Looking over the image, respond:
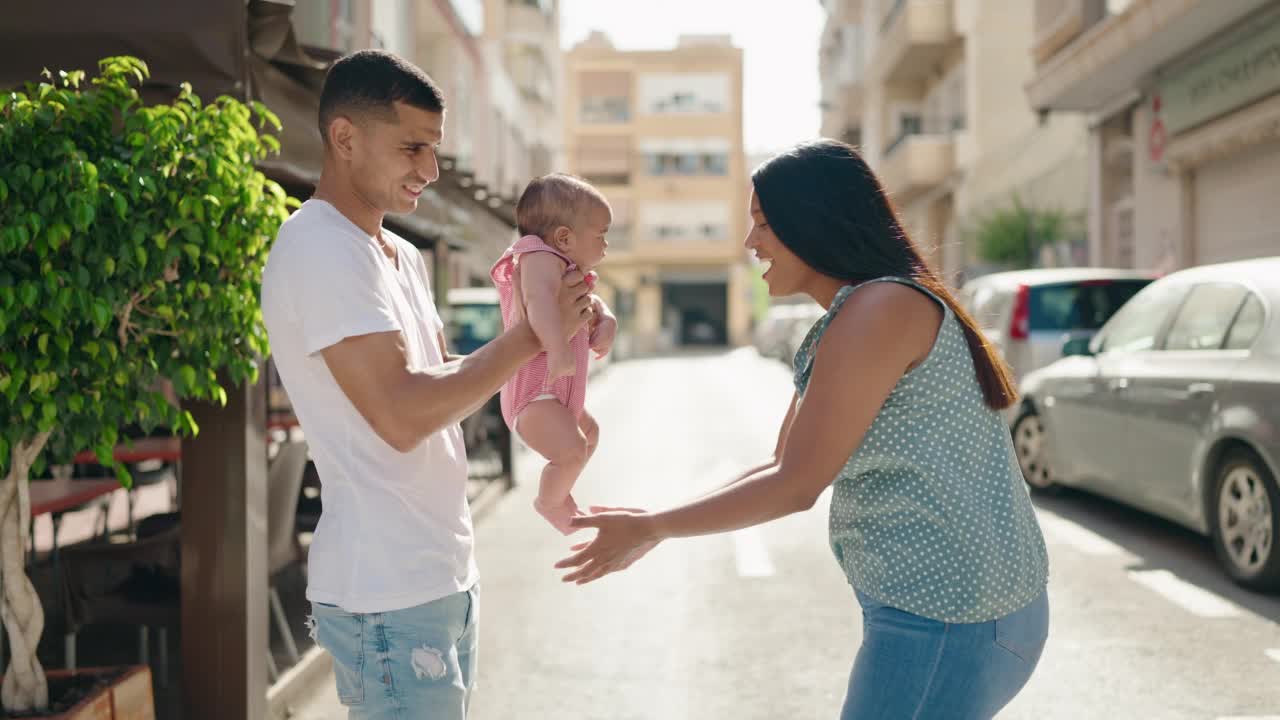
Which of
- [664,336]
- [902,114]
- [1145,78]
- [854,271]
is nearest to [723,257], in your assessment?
[664,336]

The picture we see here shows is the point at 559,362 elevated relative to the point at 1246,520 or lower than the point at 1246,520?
elevated

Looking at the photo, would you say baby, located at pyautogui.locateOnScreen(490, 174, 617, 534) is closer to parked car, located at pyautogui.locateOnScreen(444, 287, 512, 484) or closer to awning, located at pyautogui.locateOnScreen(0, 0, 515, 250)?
awning, located at pyautogui.locateOnScreen(0, 0, 515, 250)

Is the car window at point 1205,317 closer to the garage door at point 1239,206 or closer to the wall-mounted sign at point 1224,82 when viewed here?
the wall-mounted sign at point 1224,82

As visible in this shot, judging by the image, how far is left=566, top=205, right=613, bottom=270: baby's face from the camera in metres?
2.65

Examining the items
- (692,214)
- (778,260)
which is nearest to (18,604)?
(778,260)

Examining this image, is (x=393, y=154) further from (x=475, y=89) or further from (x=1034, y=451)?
(x=475, y=89)

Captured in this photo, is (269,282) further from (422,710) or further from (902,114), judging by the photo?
(902,114)

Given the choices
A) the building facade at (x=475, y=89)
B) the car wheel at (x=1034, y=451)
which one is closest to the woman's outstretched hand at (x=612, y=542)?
the building facade at (x=475, y=89)

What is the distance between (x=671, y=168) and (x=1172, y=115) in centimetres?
4959

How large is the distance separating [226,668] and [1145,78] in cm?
1691

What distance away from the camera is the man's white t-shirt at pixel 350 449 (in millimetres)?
1947

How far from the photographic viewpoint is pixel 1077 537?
7.92 metres

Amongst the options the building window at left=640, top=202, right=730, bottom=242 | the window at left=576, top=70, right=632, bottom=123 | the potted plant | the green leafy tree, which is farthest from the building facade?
the window at left=576, top=70, right=632, bottom=123

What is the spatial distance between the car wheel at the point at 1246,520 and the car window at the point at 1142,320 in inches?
53.4
